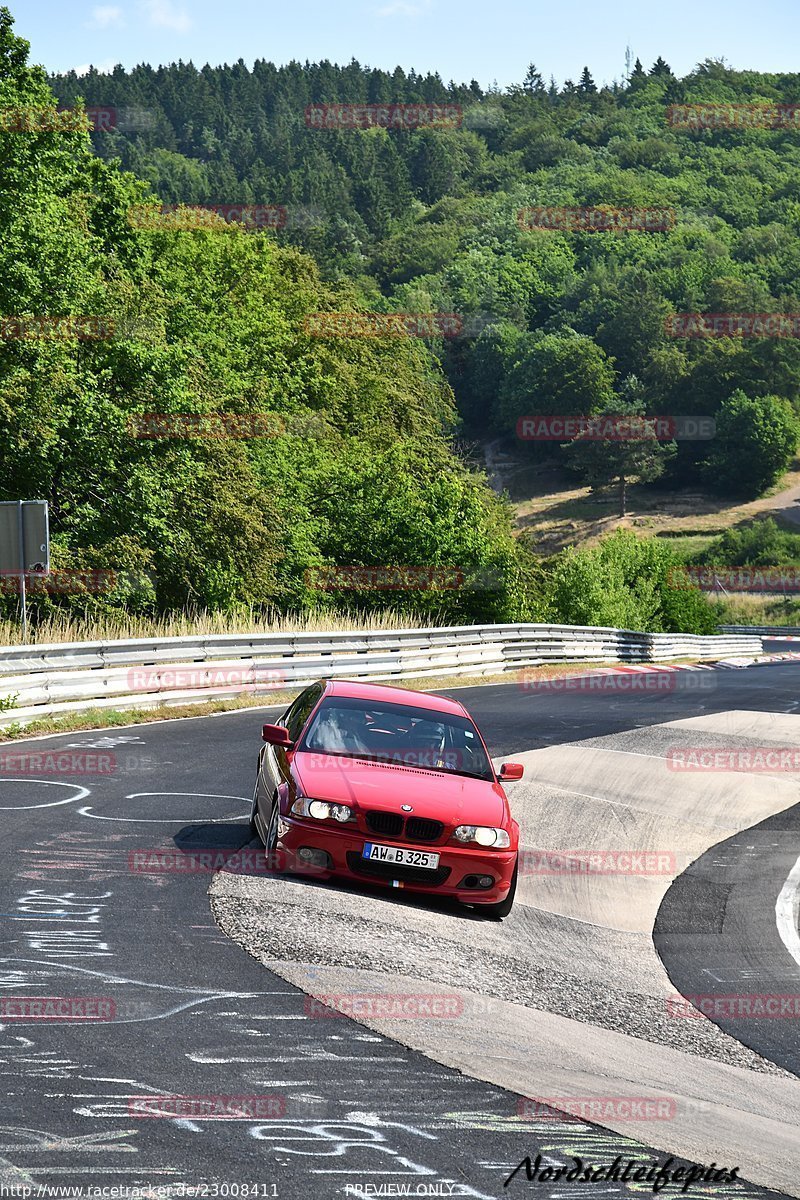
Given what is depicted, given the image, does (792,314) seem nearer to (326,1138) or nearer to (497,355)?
(497,355)

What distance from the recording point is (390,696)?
445 inches

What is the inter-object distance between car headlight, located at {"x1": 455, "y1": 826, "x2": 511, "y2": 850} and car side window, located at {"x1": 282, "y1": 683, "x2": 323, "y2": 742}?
168 centimetres

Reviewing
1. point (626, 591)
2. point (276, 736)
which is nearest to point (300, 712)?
point (276, 736)

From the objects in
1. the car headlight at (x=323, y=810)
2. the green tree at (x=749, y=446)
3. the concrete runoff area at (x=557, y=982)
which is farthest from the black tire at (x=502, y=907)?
the green tree at (x=749, y=446)

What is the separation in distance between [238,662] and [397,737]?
12651 millimetres

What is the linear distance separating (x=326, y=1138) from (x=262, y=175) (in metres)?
203

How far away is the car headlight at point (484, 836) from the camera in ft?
32.1

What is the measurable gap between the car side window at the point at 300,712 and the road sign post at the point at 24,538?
786 centimetres

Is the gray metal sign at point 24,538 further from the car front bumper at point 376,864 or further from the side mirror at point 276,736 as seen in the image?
the car front bumper at point 376,864

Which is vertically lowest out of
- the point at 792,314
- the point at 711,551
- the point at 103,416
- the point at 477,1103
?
the point at 711,551

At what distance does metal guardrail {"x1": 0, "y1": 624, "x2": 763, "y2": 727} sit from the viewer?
720 inches

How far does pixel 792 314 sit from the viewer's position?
16025 centimetres

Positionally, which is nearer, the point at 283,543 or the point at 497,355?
the point at 283,543

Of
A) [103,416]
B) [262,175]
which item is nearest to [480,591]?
[103,416]
